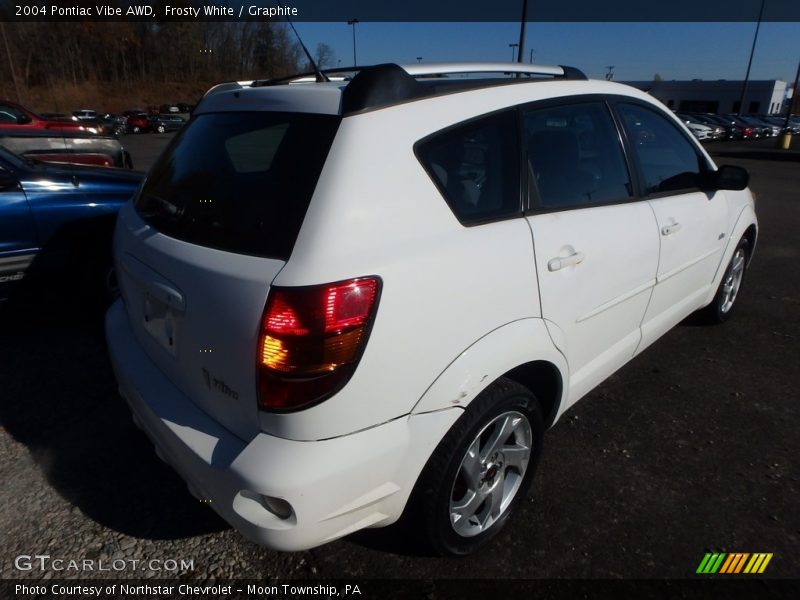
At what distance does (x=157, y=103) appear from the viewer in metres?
55.9

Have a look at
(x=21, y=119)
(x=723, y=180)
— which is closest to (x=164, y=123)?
(x=21, y=119)

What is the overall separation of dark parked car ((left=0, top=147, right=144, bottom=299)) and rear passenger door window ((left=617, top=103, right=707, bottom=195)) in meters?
3.73

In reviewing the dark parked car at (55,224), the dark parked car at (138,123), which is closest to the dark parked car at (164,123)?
the dark parked car at (138,123)

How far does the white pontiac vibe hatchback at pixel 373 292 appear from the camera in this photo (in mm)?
1531

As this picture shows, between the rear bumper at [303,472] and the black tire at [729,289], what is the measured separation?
319cm

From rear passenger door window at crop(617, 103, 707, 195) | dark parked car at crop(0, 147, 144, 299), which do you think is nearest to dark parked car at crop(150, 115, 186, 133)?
dark parked car at crop(0, 147, 144, 299)

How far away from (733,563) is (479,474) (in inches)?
42.2

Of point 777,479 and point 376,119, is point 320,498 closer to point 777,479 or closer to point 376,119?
point 376,119

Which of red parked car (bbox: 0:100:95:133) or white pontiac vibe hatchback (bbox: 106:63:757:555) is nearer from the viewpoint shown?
white pontiac vibe hatchback (bbox: 106:63:757:555)

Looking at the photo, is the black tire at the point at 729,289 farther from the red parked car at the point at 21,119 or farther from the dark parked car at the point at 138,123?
the dark parked car at the point at 138,123

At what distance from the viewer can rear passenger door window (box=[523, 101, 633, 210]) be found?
217 centimetres

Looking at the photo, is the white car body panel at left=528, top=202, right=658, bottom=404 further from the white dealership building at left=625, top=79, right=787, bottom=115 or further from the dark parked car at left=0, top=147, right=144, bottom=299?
the white dealership building at left=625, top=79, right=787, bottom=115

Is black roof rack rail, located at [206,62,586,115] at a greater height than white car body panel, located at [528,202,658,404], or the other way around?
black roof rack rail, located at [206,62,586,115]

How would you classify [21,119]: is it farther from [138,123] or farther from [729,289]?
[138,123]
